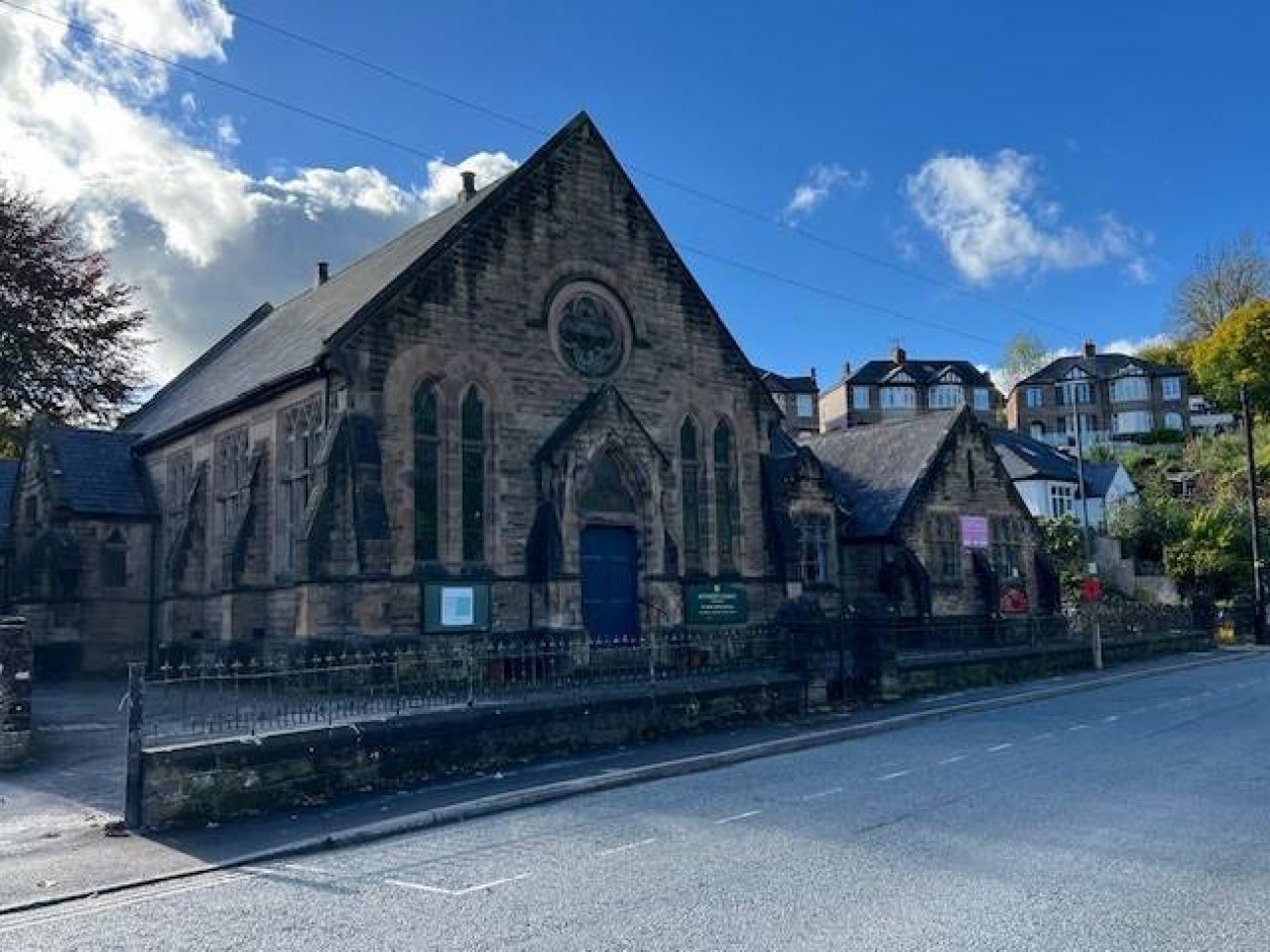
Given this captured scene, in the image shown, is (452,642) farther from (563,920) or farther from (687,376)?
(563,920)

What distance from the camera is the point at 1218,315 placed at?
269 feet

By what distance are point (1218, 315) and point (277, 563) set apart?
259ft

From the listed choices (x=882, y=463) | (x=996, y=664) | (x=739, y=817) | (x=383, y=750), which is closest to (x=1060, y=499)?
(x=882, y=463)

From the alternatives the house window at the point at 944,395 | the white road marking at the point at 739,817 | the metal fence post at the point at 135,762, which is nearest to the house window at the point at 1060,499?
the house window at the point at 944,395

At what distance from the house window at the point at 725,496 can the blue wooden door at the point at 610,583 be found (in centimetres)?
307

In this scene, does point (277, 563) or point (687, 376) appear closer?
A: point (277, 563)

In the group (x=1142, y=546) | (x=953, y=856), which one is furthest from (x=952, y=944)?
(x=1142, y=546)

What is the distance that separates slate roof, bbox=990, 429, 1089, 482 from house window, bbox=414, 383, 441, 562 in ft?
122

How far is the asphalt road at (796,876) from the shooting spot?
21.5 ft

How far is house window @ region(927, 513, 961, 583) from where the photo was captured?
34531mm

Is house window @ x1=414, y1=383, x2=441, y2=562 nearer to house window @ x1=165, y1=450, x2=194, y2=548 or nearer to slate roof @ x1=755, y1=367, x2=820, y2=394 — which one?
house window @ x1=165, y1=450, x2=194, y2=548

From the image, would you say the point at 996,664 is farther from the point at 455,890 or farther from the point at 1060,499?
the point at 1060,499

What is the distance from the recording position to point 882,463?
37.0 m

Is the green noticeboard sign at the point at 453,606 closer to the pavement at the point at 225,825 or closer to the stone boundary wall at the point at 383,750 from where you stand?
the pavement at the point at 225,825
